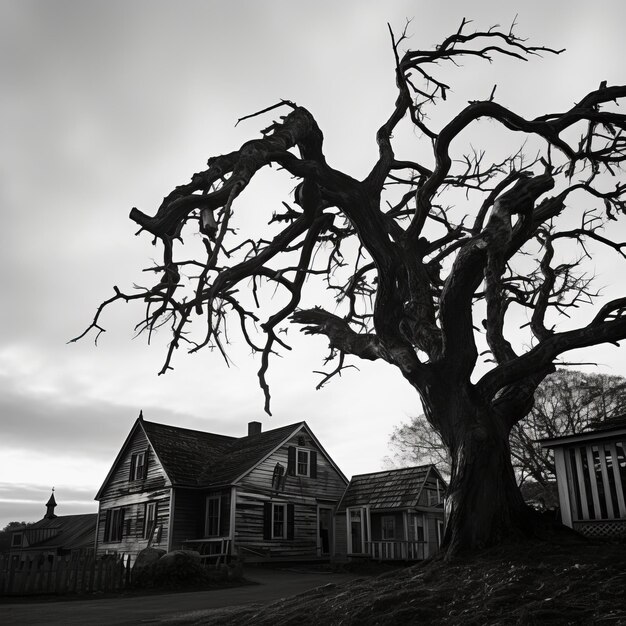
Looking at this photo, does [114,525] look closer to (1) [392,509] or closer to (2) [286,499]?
Answer: (2) [286,499]

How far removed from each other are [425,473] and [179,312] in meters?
24.8

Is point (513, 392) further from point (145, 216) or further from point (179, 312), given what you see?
point (145, 216)

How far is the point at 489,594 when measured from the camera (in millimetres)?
6594

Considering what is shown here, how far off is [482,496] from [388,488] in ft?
79.6

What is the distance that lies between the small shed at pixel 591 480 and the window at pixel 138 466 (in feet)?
85.0

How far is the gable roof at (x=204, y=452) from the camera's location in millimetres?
31234

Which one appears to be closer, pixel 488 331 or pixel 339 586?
pixel 339 586

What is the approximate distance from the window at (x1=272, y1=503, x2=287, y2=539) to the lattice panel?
21.3 m

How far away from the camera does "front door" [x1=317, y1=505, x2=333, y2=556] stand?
33.7 metres

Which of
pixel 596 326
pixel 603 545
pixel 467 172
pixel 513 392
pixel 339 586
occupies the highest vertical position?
pixel 467 172

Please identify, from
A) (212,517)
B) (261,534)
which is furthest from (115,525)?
(261,534)

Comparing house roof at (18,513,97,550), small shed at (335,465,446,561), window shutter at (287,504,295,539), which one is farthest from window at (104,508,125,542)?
small shed at (335,465,446,561)

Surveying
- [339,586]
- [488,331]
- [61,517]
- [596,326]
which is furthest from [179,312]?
[61,517]

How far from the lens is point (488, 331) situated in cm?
1160
